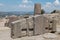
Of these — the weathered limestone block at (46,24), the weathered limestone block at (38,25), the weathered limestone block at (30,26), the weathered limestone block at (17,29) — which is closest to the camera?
the weathered limestone block at (17,29)

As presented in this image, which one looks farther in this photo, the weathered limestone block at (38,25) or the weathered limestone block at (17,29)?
the weathered limestone block at (38,25)

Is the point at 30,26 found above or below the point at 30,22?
below

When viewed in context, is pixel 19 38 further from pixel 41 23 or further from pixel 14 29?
pixel 41 23

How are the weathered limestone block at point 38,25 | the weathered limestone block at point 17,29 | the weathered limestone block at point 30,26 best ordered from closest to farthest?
1. the weathered limestone block at point 17,29
2. the weathered limestone block at point 30,26
3. the weathered limestone block at point 38,25

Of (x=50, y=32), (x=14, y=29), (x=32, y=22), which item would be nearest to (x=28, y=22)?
(x=32, y=22)

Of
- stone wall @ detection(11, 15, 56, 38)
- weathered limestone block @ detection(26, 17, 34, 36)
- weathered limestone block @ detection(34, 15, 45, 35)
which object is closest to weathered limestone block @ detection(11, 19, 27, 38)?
stone wall @ detection(11, 15, 56, 38)

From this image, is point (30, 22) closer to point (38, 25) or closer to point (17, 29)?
point (38, 25)

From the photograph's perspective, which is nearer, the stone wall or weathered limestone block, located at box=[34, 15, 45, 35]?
the stone wall

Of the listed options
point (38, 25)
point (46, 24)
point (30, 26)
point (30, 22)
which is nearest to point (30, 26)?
point (30, 26)

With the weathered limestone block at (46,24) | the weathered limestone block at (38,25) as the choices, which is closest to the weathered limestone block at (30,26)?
the weathered limestone block at (38,25)

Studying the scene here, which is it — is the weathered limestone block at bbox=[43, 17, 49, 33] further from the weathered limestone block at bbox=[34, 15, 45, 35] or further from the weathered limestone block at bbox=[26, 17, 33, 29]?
the weathered limestone block at bbox=[26, 17, 33, 29]

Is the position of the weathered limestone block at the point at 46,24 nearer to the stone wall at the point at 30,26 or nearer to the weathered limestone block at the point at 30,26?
the stone wall at the point at 30,26

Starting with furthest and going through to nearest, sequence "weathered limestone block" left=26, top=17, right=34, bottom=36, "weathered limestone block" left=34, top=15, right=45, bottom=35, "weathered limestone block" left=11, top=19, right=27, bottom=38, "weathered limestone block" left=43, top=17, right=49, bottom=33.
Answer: "weathered limestone block" left=43, top=17, right=49, bottom=33
"weathered limestone block" left=34, top=15, right=45, bottom=35
"weathered limestone block" left=26, top=17, right=34, bottom=36
"weathered limestone block" left=11, top=19, right=27, bottom=38

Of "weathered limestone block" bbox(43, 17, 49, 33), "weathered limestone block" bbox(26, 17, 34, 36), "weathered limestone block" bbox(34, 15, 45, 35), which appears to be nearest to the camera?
"weathered limestone block" bbox(26, 17, 34, 36)
